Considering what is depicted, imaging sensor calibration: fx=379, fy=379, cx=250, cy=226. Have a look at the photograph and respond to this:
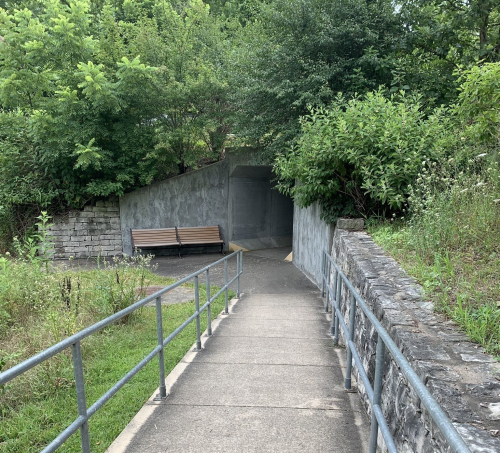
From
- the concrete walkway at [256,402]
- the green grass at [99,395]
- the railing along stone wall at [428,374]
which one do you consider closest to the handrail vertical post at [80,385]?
the concrete walkway at [256,402]

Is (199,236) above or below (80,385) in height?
above

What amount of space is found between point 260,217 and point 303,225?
13.2ft

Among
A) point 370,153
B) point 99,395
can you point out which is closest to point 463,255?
point 370,153

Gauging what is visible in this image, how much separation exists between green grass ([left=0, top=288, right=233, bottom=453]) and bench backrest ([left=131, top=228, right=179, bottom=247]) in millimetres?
6846

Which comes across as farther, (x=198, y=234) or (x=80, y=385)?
(x=198, y=234)

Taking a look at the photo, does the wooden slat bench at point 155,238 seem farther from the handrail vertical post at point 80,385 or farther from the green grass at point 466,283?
the handrail vertical post at point 80,385

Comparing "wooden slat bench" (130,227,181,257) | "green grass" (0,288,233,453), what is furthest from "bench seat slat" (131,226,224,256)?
"green grass" (0,288,233,453)

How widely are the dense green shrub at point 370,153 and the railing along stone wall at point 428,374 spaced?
2.79 meters

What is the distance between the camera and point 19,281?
5043mm

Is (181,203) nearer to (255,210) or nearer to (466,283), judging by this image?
(255,210)

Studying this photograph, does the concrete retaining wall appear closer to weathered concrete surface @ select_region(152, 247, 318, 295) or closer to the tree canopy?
the tree canopy

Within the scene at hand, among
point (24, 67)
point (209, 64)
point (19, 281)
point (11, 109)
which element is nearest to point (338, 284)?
point (19, 281)

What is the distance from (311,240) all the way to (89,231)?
7.09 meters

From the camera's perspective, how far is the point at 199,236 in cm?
1222
